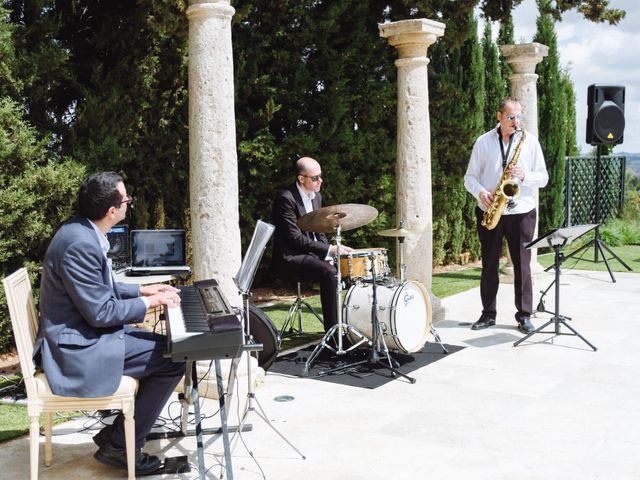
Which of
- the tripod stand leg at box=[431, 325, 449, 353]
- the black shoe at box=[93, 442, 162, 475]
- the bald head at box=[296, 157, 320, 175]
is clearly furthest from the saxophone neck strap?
the black shoe at box=[93, 442, 162, 475]

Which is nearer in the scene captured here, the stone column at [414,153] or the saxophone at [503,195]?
the saxophone at [503,195]

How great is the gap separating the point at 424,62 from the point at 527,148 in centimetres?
131

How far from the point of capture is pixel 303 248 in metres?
6.41

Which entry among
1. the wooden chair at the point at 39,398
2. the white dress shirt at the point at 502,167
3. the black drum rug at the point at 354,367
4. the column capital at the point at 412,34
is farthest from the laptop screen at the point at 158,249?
the column capital at the point at 412,34

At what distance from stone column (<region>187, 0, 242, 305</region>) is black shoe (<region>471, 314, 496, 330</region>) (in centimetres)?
301

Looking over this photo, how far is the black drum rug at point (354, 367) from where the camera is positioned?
5.66 metres

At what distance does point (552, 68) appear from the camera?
15508 millimetres

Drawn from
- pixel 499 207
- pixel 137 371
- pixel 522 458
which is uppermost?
pixel 499 207

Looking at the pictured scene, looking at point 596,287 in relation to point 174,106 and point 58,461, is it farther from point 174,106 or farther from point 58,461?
point 58,461

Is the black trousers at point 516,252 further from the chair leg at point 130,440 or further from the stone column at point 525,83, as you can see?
the chair leg at point 130,440

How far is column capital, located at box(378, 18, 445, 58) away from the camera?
7.19m

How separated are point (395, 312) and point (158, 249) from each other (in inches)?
79.4

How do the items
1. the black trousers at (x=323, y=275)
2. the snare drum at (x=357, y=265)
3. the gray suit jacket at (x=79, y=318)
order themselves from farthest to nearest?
the black trousers at (x=323, y=275) < the snare drum at (x=357, y=265) < the gray suit jacket at (x=79, y=318)

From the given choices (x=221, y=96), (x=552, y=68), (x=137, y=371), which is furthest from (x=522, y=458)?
(x=552, y=68)
